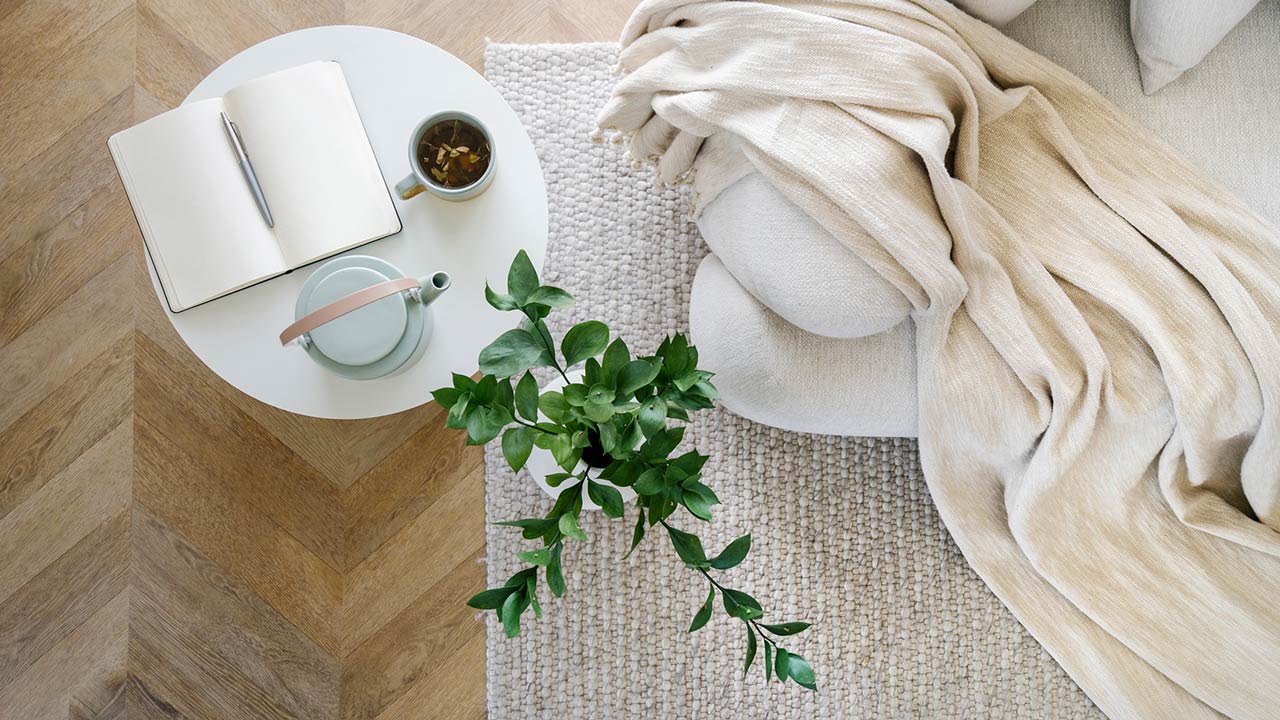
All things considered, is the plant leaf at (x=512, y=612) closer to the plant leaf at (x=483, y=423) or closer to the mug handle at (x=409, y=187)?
the plant leaf at (x=483, y=423)

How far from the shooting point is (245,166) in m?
0.96

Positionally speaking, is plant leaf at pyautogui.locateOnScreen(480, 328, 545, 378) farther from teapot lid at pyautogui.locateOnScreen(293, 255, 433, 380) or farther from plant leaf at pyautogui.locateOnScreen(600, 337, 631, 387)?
teapot lid at pyautogui.locateOnScreen(293, 255, 433, 380)

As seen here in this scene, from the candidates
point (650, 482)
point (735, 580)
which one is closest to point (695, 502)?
point (650, 482)

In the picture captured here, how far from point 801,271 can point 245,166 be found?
640 mm

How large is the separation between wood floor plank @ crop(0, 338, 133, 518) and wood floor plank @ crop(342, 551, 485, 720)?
1.83 feet

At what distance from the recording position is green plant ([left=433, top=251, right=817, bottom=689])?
0.69m

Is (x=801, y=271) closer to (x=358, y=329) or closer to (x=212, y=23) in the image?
(x=358, y=329)

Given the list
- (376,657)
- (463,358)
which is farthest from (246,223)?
(376,657)

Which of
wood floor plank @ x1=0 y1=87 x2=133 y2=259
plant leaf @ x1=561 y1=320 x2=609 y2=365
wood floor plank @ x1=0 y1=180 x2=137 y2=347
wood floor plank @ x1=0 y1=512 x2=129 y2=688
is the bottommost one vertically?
wood floor plank @ x1=0 y1=512 x2=129 y2=688

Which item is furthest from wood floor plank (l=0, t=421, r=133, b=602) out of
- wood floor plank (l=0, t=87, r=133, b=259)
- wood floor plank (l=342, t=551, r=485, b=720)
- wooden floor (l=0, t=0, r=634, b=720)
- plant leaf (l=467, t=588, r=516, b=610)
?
plant leaf (l=467, t=588, r=516, b=610)

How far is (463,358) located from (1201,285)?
35.7 inches

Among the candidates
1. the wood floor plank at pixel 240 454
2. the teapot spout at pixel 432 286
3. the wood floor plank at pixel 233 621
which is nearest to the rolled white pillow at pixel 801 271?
the teapot spout at pixel 432 286

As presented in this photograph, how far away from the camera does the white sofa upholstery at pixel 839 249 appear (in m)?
0.99

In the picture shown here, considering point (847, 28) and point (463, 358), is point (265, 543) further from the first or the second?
point (847, 28)
